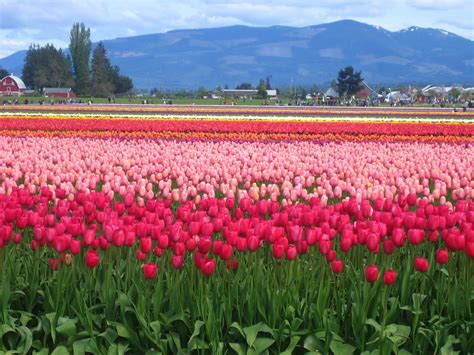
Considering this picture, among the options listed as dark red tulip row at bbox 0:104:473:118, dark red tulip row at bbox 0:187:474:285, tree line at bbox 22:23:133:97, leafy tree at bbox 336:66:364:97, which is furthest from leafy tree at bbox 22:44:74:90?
dark red tulip row at bbox 0:187:474:285

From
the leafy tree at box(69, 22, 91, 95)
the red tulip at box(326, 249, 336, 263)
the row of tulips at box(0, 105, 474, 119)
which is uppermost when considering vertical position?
the leafy tree at box(69, 22, 91, 95)

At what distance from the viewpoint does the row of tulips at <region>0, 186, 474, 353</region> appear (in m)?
4.57

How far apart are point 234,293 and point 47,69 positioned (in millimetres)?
142682

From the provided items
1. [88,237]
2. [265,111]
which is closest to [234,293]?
[88,237]

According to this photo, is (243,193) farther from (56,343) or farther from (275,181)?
(56,343)

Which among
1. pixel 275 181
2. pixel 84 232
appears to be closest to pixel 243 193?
pixel 275 181

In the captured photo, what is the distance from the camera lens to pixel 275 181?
10.8 m

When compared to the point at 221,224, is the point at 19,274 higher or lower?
lower

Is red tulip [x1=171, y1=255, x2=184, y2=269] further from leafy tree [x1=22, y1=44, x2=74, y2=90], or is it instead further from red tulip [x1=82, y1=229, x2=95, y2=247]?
leafy tree [x1=22, y1=44, x2=74, y2=90]

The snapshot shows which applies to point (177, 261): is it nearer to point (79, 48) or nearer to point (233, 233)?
point (233, 233)

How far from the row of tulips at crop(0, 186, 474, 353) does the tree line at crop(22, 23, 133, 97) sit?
118 m

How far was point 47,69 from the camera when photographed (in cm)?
14138

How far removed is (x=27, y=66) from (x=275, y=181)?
477 feet

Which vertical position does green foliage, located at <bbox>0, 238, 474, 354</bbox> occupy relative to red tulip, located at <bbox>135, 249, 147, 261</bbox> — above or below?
below
